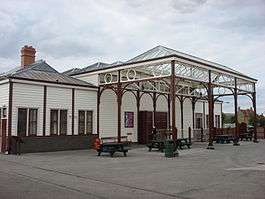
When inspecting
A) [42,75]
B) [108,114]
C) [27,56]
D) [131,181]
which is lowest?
[131,181]

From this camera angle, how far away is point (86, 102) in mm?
25000

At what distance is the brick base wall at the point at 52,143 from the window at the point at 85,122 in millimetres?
433

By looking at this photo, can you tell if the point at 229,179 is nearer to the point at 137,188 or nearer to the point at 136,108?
the point at 137,188

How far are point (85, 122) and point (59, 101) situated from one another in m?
2.73

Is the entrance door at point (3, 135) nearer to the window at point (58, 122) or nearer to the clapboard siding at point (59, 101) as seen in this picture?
the clapboard siding at point (59, 101)

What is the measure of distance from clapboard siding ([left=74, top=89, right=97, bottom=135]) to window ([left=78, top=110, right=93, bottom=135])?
28 cm

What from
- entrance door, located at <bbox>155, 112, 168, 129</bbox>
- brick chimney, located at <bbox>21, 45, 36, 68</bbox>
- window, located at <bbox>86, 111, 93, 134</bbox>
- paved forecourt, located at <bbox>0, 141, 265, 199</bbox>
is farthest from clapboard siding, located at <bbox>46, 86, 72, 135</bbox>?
entrance door, located at <bbox>155, 112, 168, 129</bbox>

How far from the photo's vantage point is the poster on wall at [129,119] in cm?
2820

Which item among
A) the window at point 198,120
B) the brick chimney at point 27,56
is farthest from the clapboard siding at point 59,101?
the window at point 198,120

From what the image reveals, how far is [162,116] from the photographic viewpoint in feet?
103

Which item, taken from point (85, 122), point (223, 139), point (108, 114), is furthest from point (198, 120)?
point (85, 122)

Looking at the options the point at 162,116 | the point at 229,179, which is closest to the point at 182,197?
the point at 229,179

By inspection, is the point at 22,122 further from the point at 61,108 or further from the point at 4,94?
the point at 61,108

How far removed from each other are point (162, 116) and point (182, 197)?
76.6 ft
